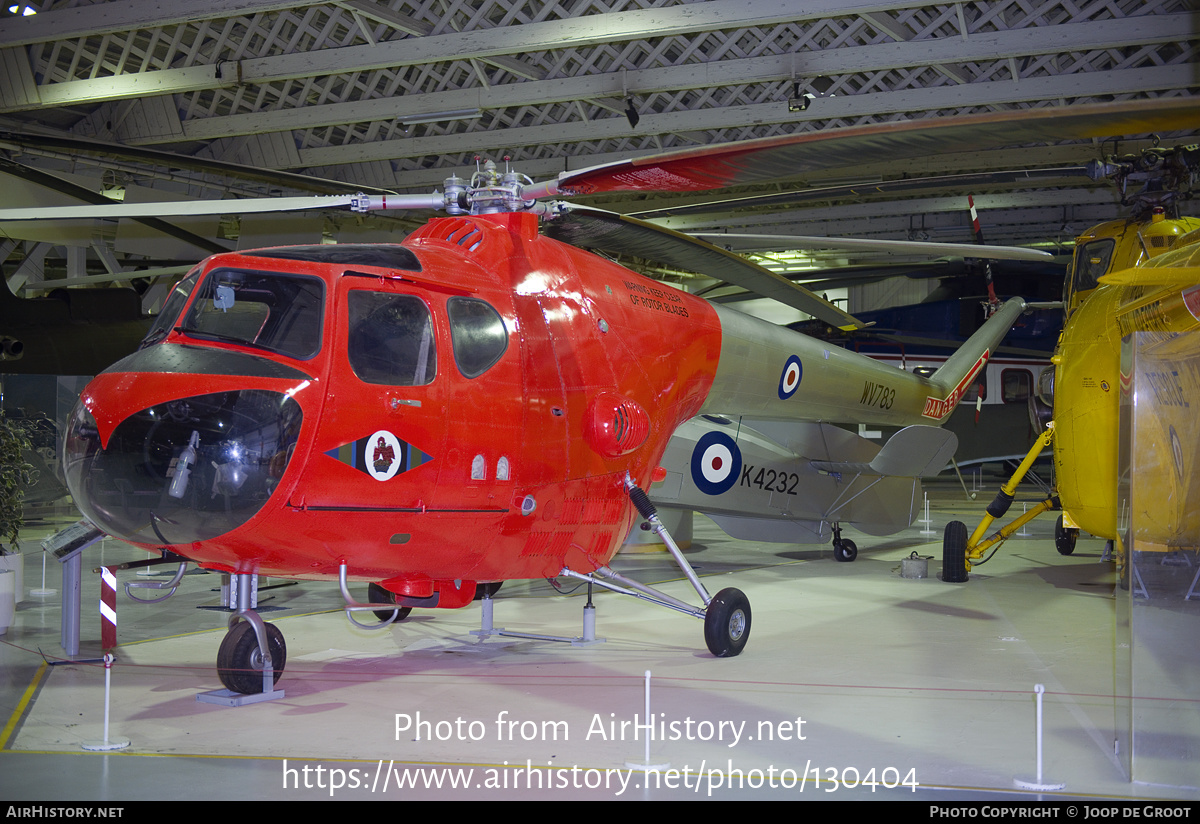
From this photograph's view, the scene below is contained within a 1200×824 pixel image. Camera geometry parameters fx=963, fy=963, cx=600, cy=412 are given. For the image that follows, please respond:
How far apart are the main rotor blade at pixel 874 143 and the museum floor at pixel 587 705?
88.4 inches

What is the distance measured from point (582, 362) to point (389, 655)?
101 inches

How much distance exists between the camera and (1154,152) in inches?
319

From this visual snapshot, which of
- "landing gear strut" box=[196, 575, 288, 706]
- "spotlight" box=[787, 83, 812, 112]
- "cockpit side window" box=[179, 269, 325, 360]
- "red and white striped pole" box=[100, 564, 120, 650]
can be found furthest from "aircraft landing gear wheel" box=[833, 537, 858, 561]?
"cockpit side window" box=[179, 269, 325, 360]

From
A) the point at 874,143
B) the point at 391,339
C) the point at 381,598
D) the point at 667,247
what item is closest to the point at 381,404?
the point at 391,339

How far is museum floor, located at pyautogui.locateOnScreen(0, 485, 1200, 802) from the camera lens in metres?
4.14

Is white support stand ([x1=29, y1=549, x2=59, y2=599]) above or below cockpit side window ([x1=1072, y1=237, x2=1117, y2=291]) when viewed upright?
below

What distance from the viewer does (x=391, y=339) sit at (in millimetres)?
5113

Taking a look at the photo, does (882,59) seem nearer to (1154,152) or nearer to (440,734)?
(1154,152)

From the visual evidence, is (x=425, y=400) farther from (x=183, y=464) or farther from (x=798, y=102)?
(x=798, y=102)

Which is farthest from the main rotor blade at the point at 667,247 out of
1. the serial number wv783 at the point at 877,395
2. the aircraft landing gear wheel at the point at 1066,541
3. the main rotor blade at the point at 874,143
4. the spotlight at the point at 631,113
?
the aircraft landing gear wheel at the point at 1066,541

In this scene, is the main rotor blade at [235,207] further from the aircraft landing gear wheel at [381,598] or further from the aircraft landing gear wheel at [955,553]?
the aircraft landing gear wheel at [955,553]

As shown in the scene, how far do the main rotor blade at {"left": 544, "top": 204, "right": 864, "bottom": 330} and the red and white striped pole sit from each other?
12.3ft

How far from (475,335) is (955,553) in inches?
263

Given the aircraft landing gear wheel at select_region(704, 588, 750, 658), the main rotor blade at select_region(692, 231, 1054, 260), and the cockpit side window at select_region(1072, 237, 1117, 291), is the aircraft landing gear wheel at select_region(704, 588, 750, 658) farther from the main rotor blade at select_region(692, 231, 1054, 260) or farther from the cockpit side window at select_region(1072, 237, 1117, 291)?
the cockpit side window at select_region(1072, 237, 1117, 291)
